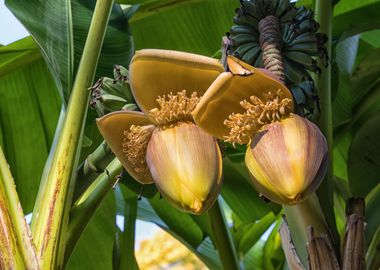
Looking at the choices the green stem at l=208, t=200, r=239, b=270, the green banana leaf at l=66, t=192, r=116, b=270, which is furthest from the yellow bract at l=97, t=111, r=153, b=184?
the green banana leaf at l=66, t=192, r=116, b=270

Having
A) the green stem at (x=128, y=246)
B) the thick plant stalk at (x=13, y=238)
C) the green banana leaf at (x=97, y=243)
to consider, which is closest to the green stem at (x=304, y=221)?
the thick plant stalk at (x=13, y=238)

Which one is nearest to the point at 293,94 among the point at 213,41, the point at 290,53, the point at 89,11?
Result: the point at 290,53

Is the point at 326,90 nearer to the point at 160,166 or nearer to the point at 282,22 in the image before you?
the point at 282,22

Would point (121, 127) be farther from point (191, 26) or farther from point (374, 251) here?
point (191, 26)

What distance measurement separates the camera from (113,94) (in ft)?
2.26

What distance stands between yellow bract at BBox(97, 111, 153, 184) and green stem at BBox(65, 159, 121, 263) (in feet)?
0.34

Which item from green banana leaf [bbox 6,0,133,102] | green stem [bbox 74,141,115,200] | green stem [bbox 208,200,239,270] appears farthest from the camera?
green stem [bbox 208,200,239,270]

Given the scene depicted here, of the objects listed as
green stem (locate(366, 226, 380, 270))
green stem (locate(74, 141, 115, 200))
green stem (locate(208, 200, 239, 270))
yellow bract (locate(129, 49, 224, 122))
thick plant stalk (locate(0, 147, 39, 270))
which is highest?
yellow bract (locate(129, 49, 224, 122))

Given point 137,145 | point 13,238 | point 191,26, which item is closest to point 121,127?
point 137,145

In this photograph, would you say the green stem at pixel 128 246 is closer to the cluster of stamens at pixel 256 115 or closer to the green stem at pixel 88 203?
the green stem at pixel 88 203

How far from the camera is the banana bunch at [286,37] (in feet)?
2.02

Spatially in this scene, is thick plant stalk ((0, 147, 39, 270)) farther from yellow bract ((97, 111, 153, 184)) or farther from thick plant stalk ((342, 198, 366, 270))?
thick plant stalk ((342, 198, 366, 270))

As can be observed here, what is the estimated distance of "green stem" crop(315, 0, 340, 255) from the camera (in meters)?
0.69

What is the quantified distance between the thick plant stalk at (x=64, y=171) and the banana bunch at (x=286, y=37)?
16cm
